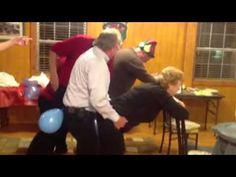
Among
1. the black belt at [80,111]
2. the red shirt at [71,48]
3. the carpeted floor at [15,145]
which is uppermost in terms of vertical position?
the red shirt at [71,48]

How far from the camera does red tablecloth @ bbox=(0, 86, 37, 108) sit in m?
4.41

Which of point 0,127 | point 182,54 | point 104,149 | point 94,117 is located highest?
point 182,54

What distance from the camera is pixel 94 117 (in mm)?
2555

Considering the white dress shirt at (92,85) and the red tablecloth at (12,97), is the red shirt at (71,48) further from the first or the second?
the red tablecloth at (12,97)

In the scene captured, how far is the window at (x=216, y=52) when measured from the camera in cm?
519

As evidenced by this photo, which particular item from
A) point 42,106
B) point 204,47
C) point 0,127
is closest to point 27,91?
point 0,127

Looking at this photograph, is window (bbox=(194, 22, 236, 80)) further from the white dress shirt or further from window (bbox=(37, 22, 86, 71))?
the white dress shirt

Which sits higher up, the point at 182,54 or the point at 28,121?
the point at 182,54

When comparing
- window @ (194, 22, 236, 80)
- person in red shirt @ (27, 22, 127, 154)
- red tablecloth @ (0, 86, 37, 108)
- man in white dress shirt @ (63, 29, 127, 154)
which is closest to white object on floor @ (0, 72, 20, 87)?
red tablecloth @ (0, 86, 37, 108)

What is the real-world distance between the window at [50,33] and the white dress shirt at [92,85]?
99.6 inches

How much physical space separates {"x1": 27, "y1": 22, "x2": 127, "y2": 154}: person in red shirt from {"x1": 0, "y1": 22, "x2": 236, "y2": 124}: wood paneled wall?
193cm

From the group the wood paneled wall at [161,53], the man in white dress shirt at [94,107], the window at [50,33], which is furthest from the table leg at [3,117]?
the man in white dress shirt at [94,107]
